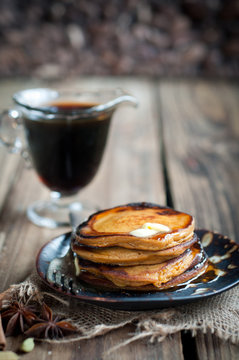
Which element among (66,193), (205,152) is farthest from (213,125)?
(66,193)

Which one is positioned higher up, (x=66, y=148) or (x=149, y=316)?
(x=66, y=148)

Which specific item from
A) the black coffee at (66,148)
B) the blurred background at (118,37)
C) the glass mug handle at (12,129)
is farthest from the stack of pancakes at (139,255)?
the blurred background at (118,37)

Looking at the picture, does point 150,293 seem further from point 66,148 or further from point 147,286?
point 66,148

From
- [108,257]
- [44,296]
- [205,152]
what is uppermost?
[108,257]

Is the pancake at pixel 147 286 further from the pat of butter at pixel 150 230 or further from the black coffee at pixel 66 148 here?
the black coffee at pixel 66 148

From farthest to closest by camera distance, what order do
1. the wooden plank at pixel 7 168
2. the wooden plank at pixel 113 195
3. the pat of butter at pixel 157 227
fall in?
the wooden plank at pixel 7 168 < the pat of butter at pixel 157 227 < the wooden plank at pixel 113 195

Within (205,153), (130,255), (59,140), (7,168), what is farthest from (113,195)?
(130,255)

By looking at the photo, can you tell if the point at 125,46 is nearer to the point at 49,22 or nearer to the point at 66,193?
the point at 49,22
